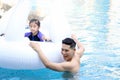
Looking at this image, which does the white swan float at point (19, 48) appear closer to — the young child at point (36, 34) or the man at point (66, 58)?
the man at point (66, 58)

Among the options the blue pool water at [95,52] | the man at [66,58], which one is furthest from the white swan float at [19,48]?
the blue pool water at [95,52]

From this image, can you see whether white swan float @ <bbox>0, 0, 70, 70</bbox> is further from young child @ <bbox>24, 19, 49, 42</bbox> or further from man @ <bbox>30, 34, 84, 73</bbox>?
young child @ <bbox>24, 19, 49, 42</bbox>

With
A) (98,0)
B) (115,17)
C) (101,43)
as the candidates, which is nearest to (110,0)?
(98,0)

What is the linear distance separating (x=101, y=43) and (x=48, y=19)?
1.93 meters

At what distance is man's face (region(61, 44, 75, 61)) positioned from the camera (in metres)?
4.44

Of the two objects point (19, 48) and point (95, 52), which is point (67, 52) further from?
point (95, 52)

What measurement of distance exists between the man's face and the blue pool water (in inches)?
14.3

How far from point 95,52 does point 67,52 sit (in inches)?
78.8

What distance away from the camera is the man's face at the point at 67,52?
4441 millimetres

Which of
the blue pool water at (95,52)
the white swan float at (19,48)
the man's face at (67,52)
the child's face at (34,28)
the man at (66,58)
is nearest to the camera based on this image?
the man at (66,58)

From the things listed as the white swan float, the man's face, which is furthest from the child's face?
the man's face

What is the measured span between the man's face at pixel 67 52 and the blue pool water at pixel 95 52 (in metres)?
0.36

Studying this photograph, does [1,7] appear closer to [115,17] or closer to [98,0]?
[115,17]

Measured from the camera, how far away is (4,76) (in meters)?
4.77
